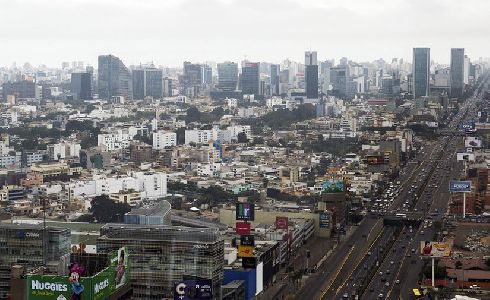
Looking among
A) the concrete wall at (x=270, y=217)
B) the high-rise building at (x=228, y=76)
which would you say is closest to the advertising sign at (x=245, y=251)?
the concrete wall at (x=270, y=217)

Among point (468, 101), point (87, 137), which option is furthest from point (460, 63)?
point (87, 137)

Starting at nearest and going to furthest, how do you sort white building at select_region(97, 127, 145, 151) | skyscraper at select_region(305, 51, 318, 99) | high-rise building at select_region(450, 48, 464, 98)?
1. white building at select_region(97, 127, 145, 151)
2. high-rise building at select_region(450, 48, 464, 98)
3. skyscraper at select_region(305, 51, 318, 99)

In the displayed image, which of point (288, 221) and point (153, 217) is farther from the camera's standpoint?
point (288, 221)

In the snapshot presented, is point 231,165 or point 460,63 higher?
point 460,63

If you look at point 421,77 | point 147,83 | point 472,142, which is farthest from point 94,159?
point 147,83

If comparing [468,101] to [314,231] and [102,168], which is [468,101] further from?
[314,231]

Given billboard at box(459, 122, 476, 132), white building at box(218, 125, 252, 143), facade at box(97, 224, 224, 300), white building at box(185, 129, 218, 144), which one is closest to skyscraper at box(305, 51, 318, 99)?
white building at box(218, 125, 252, 143)

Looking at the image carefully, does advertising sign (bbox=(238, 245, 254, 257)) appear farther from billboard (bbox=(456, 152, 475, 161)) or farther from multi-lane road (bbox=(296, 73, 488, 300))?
billboard (bbox=(456, 152, 475, 161))
